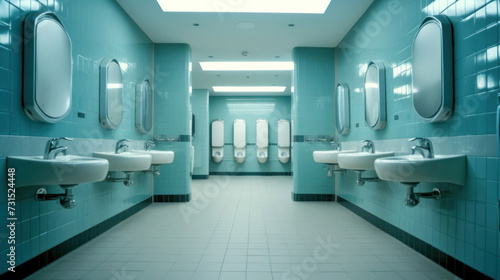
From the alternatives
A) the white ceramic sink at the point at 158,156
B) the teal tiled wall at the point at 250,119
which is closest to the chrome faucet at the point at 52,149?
the white ceramic sink at the point at 158,156

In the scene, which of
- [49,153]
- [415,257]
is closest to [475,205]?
[415,257]

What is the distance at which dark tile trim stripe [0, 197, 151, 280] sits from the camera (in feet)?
5.90

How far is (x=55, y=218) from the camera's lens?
7.02ft

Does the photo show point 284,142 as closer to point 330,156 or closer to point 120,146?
point 330,156

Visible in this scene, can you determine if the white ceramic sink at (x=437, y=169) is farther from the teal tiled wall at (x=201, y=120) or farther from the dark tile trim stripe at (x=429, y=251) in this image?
the teal tiled wall at (x=201, y=120)

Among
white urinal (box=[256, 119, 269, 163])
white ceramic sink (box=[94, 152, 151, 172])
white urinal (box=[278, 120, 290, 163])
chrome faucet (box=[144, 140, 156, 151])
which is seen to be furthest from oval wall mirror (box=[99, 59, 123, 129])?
white urinal (box=[278, 120, 290, 163])

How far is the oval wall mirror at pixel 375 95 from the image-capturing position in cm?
289

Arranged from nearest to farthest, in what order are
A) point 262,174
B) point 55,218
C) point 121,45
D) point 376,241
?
point 55,218
point 376,241
point 121,45
point 262,174

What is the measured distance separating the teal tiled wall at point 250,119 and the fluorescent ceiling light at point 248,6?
5038mm

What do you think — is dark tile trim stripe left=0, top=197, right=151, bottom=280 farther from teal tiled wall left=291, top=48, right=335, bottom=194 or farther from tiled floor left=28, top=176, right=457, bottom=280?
teal tiled wall left=291, top=48, right=335, bottom=194

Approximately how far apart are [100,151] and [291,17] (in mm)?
2626

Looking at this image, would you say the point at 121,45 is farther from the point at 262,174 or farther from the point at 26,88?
the point at 262,174

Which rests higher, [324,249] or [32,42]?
[32,42]

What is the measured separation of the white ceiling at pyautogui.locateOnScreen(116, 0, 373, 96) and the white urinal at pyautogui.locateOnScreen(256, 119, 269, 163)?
318 cm
